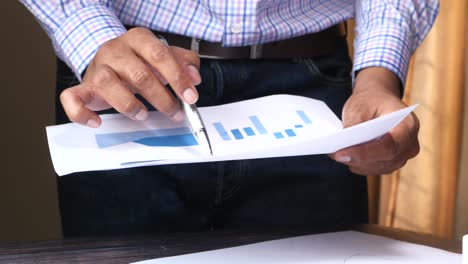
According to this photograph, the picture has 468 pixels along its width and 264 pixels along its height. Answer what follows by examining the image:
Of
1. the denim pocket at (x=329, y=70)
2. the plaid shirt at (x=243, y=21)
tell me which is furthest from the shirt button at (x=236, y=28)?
the denim pocket at (x=329, y=70)

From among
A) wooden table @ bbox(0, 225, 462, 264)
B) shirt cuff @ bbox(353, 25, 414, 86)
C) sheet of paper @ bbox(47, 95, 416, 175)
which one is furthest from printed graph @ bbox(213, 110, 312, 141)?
shirt cuff @ bbox(353, 25, 414, 86)

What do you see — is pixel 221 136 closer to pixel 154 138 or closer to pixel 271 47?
pixel 154 138

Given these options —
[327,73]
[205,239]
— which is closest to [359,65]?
[327,73]

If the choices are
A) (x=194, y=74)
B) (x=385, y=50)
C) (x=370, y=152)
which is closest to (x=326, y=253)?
(x=370, y=152)

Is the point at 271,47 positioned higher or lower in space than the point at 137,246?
higher

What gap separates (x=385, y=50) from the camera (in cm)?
99

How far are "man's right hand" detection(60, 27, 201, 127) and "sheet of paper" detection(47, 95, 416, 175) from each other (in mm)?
27

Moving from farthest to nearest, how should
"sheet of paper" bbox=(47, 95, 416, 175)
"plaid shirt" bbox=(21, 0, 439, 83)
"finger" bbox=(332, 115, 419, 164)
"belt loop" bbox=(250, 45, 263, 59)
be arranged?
1. "belt loop" bbox=(250, 45, 263, 59)
2. "plaid shirt" bbox=(21, 0, 439, 83)
3. "finger" bbox=(332, 115, 419, 164)
4. "sheet of paper" bbox=(47, 95, 416, 175)

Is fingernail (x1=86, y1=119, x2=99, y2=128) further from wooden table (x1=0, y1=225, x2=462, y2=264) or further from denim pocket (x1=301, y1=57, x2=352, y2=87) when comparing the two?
denim pocket (x1=301, y1=57, x2=352, y2=87)

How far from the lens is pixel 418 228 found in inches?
71.4

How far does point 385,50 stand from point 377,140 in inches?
8.9

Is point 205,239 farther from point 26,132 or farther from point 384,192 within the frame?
point 384,192

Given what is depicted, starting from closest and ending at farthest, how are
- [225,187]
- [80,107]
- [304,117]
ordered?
[80,107]
[304,117]
[225,187]

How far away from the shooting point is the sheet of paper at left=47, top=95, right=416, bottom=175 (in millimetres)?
693
